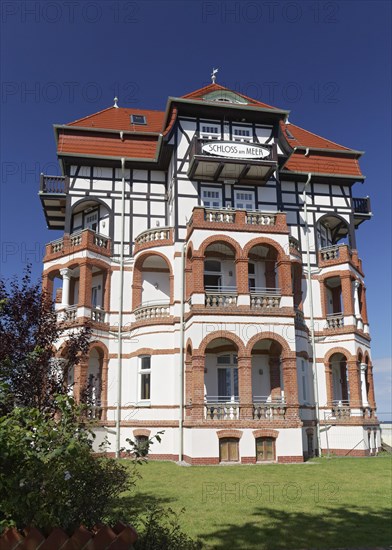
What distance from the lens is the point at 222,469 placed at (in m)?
17.0

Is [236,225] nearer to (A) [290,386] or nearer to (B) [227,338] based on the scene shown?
(B) [227,338]

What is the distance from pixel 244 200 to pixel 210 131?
389 cm

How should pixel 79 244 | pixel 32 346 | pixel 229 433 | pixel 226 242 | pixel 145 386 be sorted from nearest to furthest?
pixel 32 346, pixel 229 433, pixel 226 242, pixel 145 386, pixel 79 244

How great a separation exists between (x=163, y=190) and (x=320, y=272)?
942 cm

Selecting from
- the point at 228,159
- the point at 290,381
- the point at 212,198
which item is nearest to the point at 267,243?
the point at 212,198

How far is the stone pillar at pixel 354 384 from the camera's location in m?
24.2

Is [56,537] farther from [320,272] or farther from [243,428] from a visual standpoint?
[320,272]

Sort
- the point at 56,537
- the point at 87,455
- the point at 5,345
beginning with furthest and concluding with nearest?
the point at 5,345
the point at 87,455
the point at 56,537

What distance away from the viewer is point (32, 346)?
30.1 ft

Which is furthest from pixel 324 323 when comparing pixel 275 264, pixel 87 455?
pixel 87 455

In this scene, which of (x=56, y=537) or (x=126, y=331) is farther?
(x=126, y=331)

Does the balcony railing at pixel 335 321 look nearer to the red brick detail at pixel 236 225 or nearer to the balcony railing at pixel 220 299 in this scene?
the red brick detail at pixel 236 225

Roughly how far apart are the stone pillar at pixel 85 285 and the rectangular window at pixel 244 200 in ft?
25.7

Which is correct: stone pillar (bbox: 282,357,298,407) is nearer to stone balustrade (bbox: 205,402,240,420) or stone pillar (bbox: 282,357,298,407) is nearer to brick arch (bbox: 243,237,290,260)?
stone balustrade (bbox: 205,402,240,420)
